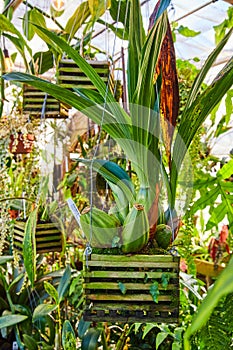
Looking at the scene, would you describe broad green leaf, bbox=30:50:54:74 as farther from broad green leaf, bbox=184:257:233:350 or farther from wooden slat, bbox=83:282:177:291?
broad green leaf, bbox=184:257:233:350

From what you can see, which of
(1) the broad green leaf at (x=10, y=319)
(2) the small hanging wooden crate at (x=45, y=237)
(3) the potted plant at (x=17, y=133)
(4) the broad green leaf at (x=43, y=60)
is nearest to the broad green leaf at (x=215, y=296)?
(2) the small hanging wooden crate at (x=45, y=237)

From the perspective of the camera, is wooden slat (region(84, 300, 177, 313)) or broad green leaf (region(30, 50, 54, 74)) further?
broad green leaf (region(30, 50, 54, 74))

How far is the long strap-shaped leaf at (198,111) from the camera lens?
812 millimetres

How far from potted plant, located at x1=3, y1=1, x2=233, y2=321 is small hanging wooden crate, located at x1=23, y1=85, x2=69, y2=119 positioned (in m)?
0.66

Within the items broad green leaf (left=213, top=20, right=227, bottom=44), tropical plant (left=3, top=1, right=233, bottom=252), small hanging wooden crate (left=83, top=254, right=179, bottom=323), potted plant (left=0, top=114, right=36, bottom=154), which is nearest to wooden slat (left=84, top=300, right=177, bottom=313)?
small hanging wooden crate (left=83, top=254, right=179, bottom=323)

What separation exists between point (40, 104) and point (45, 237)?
477 mm

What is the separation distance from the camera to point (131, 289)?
2.69ft

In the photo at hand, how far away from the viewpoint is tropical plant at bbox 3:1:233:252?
85 centimetres

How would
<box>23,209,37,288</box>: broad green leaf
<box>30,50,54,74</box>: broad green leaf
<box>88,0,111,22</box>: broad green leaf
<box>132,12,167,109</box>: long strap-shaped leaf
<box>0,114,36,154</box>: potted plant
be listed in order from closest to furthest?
<box>132,12,167,109</box>: long strap-shaped leaf
<box>23,209,37,288</box>: broad green leaf
<box>88,0,111,22</box>: broad green leaf
<box>30,50,54,74</box>: broad green leaf
<box>0,114,36,154</box>: potted plant

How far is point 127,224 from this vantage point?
32.8 inches

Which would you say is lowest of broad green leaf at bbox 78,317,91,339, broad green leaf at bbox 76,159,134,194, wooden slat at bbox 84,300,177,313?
broad green leaf at bbox 78,317,91,339

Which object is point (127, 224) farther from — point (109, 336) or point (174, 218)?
point (109, 336)

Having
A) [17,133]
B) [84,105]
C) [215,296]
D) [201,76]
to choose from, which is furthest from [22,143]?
[215,296]

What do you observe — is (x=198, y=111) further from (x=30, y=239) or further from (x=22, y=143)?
(x=22, y=143)
